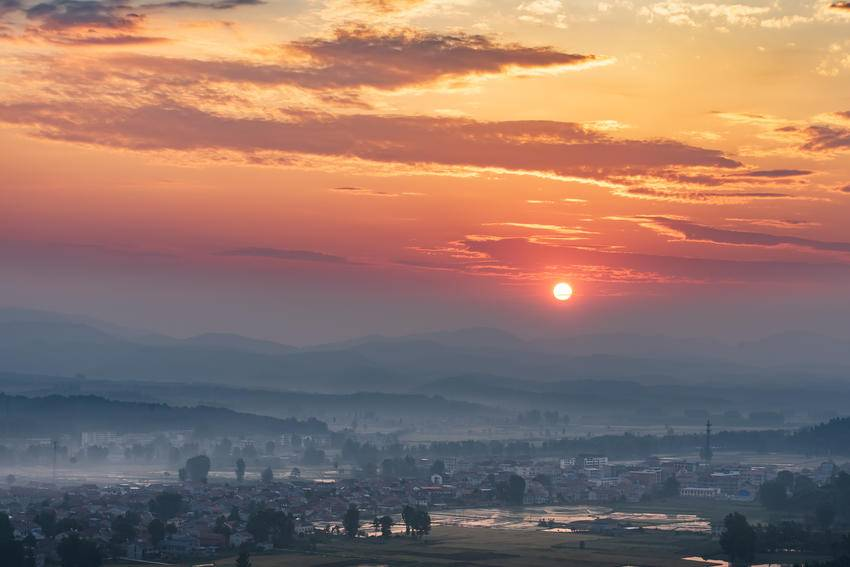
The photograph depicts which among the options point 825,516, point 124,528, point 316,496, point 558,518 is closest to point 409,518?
point 558,518

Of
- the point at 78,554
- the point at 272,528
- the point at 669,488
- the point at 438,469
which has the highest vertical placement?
the point at 438,469

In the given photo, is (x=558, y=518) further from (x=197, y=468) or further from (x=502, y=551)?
(x=197, y=468)

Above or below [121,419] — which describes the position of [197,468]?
below

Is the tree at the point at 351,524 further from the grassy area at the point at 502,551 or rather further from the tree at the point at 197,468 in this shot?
the tree at the point at 197,468

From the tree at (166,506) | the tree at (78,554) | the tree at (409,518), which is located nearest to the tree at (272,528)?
the tree at (409,518)

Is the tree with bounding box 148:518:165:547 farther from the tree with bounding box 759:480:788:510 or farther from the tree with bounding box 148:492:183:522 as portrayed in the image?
the tree with bounding box 759:480:788:510

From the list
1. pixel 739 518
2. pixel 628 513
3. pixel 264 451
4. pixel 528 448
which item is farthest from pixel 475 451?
pixel 739 518
